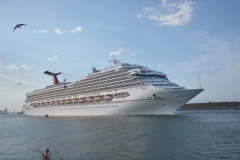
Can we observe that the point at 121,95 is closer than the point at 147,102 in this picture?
No

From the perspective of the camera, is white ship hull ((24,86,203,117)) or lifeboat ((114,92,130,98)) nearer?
white ship hull ((24,86,203,117))

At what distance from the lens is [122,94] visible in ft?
158

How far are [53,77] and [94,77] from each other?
44389 mm

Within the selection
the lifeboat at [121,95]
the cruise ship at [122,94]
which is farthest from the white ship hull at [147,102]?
the lifeboat at [121,95]

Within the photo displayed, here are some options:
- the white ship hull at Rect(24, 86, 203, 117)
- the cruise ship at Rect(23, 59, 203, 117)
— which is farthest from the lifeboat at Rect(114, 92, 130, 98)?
the white ship hull at Rect(24, 86, 203, 117)

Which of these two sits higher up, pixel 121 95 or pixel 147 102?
pixel 121 95

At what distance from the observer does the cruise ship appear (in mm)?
42747

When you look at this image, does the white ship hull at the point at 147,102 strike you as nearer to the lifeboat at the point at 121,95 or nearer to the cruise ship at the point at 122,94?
the cruise ship at the point at 122,94

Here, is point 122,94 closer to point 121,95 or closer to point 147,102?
point 121,95

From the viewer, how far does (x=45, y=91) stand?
84.9 metres

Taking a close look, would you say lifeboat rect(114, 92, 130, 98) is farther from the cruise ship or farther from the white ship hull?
the white ship hull

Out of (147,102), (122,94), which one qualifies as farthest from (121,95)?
(147,102)

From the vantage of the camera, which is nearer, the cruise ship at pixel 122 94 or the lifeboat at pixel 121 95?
the cruise ship at pixel 122 94

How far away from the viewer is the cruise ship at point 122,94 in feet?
140
